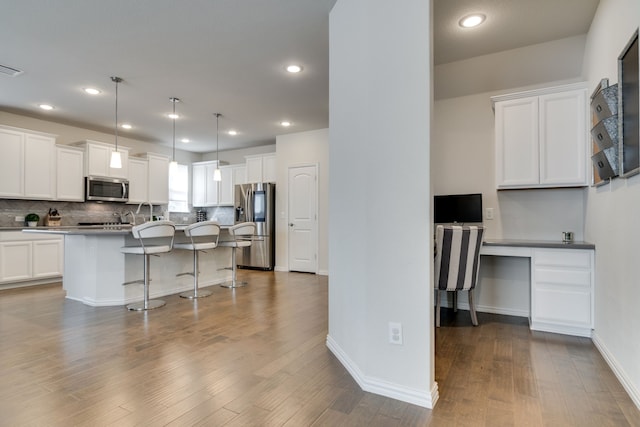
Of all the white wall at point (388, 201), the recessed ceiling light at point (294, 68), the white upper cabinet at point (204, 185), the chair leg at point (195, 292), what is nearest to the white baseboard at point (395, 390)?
the white wall at point (388, 201)

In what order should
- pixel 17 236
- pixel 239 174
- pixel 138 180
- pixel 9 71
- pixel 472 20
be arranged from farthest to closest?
1. pixel 239 174
2. pixel 138 180
3. pixel 17 236
4. pixel 9 71
5. pixel 472 20

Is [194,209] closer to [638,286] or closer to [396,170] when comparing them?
[396,170]

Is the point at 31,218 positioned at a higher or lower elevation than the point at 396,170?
lower

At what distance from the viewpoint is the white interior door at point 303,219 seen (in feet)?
20.9

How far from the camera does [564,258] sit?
3023 millimetres

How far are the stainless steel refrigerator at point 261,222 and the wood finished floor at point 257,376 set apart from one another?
3165mm

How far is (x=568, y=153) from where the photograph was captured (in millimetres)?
3178

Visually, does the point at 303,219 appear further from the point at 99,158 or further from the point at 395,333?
the point at 395,333

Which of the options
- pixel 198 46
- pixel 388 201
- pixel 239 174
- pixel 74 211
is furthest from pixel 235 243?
pixel 388 201

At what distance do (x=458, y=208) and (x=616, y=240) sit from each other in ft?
4.83

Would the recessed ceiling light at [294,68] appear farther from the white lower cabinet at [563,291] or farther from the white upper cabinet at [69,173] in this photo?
the white upper cabinet at [69,173]

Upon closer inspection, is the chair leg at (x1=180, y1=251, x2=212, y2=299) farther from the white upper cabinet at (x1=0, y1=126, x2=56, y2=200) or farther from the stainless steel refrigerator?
the white upper cabinet at (x1=0, y1=126, x2=56, y2=200)

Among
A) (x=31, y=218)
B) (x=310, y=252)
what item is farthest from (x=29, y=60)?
(x=310, y=252)

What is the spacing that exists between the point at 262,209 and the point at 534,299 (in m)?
4.86
